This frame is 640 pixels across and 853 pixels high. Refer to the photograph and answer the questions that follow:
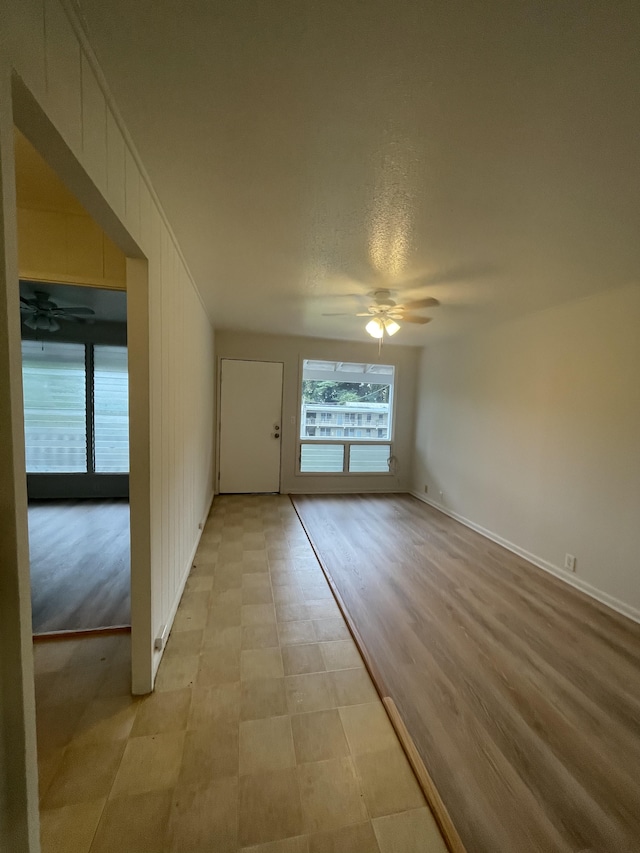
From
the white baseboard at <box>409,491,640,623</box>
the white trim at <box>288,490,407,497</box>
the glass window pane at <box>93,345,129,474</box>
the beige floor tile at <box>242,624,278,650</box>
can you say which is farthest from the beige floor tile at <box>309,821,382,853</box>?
the glass window pane at <box>93,345,129,474</box>

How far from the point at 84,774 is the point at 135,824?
0.96 feet

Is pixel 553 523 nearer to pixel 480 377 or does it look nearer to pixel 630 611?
pixel 630 611

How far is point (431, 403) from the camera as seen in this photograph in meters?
→ 4.73

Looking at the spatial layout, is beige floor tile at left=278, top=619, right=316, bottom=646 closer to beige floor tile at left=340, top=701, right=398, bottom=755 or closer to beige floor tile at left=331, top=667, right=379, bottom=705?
beige floor tile at left=331, top=667, right=379, bottom=705

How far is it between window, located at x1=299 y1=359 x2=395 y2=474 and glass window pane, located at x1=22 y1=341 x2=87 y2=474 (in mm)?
3013

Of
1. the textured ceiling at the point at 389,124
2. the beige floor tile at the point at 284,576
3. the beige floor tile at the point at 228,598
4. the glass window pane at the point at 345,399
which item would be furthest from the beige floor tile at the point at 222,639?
the glass window pane at the point at 345,399

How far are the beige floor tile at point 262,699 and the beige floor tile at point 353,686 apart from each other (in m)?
0.26

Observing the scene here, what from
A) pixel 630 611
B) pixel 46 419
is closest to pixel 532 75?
pixel 630 611

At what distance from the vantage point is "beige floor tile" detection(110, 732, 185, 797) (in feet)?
3.70

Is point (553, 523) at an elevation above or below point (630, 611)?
above

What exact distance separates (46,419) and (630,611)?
245 inches

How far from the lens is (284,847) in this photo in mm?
991

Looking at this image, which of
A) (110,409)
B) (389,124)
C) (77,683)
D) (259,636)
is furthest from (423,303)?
→ (110,409)

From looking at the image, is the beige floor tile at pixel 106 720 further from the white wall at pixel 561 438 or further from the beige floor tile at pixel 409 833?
the white wall at pixel 561 438
